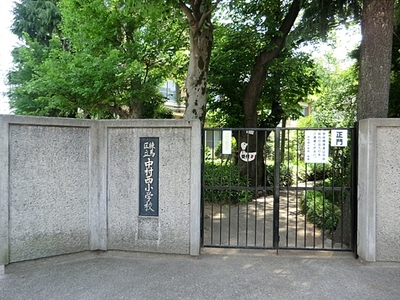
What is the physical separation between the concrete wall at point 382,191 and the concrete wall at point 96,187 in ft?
8.53

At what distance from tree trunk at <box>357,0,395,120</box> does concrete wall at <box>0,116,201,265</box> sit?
3050 millimetres

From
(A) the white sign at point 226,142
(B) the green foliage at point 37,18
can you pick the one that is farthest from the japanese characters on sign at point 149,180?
(B) the green foliage at point 37,18

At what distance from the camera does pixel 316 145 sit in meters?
4.89

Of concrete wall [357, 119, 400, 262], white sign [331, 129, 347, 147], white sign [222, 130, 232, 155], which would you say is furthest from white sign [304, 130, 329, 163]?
→ white sign [222, 130, 232, 155]

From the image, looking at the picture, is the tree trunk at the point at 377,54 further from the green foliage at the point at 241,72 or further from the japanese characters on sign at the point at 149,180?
the green foliage at the point at 241,72

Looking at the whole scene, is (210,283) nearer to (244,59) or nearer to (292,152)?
(244,59)

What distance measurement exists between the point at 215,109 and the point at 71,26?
572 cm

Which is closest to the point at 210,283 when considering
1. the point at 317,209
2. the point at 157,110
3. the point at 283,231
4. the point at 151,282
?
the point at 151,282

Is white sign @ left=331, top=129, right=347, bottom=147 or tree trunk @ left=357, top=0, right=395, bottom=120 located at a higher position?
tree trunk @ left=357, top=0, right=395, bottom=120

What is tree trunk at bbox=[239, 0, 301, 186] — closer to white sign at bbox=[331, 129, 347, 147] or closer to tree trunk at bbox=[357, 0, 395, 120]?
white sign at bbox=[331, 129, 347, 147]

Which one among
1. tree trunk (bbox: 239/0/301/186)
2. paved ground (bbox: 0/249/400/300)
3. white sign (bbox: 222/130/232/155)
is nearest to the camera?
paved ground (bbox: 0/249/400/300)

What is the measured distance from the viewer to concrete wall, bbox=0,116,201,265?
4.41 m

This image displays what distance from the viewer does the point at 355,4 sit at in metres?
5.99

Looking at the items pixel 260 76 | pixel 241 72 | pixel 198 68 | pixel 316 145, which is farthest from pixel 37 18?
pixel 316 145
